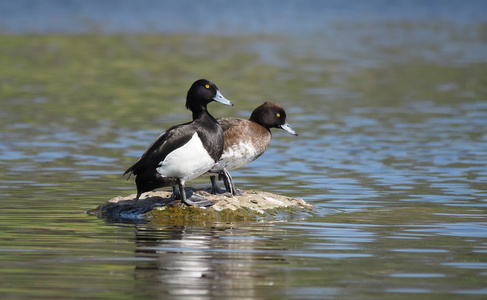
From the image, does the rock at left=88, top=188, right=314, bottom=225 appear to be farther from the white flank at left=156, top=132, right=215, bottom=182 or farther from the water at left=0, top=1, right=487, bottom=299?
the white flank at left=156, top=132, right=215, bottom=182

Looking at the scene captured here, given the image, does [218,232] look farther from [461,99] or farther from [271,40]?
[271,40]

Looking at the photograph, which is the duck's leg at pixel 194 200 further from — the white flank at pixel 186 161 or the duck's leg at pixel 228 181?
the duck's leg at pixel 228 181

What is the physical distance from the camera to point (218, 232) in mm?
10656

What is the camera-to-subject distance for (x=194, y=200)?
11570mm

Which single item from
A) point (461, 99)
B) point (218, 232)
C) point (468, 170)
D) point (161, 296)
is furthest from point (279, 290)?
point (461, 99)

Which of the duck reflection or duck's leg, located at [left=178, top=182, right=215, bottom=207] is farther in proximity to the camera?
duck's leg, located at [left=178, top=182, right=215, bottom=207]

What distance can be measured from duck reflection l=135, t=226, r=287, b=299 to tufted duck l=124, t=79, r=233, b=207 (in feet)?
1.90

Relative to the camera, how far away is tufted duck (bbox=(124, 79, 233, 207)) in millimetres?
11000

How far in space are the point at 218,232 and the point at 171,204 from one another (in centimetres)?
113

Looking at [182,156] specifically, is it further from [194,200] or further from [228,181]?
[228,181]

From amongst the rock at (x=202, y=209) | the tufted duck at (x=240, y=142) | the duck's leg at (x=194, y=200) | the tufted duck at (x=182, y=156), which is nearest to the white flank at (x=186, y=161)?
the tufted duck at (x=182, y=156)

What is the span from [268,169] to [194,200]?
5629 mm

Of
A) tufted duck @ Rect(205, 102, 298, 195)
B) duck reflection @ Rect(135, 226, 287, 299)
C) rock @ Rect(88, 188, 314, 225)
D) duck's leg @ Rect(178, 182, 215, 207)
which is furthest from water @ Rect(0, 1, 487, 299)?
tufted duck @ Rect(205, 102, 298, 195)

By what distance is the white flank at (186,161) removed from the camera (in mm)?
10977
